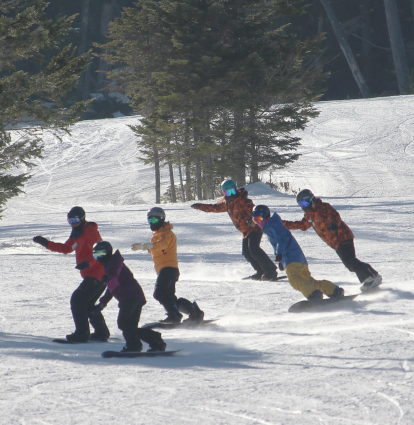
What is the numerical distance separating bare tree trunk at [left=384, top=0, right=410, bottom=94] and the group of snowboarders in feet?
130

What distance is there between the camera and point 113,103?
Result: 51.3 m

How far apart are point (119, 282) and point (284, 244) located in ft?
7.93

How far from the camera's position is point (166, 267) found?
559 centimetres

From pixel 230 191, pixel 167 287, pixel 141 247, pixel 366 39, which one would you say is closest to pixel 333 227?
pixel 230 191

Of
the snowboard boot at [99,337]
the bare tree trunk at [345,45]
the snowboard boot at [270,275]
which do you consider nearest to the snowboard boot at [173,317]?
the snowboard boot at [99,337]

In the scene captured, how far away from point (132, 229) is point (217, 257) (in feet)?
13.8

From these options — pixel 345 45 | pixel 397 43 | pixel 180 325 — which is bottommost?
pixel 180 325

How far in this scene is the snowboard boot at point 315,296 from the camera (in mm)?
5895

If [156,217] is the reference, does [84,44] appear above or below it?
above

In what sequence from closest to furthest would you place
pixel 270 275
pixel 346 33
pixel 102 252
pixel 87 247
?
pixel 102 252, pixel 87 247, pixel 270 275, pixel 346 33

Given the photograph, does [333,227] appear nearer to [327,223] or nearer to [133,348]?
[327,223]

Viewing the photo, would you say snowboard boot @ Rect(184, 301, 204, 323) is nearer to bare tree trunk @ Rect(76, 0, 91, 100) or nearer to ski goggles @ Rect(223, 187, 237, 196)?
ski goggles @ Rect(223, 187, 237, 196)

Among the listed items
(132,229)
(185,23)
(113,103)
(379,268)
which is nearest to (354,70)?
(113,103)

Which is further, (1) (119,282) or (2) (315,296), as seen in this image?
(2) (315,296)
